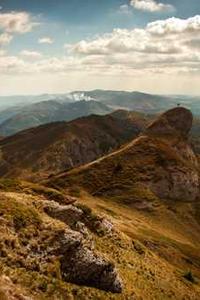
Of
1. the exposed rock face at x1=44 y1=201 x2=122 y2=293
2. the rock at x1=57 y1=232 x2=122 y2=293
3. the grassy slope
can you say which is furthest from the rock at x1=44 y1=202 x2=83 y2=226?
the rock at x1=57 y1=232 x2=122 y2=293

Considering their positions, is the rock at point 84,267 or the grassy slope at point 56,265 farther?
the rock at point 84,267

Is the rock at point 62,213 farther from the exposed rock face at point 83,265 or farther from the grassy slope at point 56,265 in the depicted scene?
Answer: the exposed rock face at point 83,265

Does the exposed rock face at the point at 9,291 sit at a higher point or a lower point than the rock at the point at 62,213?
higher

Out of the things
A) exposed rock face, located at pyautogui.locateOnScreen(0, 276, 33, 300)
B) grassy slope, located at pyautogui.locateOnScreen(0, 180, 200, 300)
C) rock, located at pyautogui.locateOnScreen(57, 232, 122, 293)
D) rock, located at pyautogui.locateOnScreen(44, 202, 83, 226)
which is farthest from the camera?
rock, located at pyautogui.locateOnScreen(44, 202, 83, 226)

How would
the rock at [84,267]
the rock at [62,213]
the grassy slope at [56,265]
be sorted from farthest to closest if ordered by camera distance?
the rock at [62,213]
the rock at [84,267]
the grassy slope at [56,265]

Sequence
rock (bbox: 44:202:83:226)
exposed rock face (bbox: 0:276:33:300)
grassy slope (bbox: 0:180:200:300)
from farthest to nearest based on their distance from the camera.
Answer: rock (bbox: 44:202:83:226) → grassy slope (bbox: 0:180:200:300) → exposed rock face (bbox: 0:276:33:300)

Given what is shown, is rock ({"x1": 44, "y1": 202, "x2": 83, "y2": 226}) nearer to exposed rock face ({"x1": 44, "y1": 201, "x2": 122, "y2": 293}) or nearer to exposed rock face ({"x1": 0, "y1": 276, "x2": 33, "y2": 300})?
exposed rock face ({"x1": 44, "y1": 201, "x2": 122, "y2": 293})

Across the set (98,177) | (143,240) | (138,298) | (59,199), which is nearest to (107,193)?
(98,177)

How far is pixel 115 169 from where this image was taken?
195000 millimetres

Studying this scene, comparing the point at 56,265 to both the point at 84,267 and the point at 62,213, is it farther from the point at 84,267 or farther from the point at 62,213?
the point at 62,213

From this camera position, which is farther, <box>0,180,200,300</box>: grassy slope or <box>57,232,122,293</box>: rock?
<box>57,232,122,293</box>: rock

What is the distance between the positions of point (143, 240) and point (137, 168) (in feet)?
313

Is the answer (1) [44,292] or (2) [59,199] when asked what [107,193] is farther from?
(1) [44,292]

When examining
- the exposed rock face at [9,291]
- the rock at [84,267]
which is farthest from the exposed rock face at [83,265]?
the exposed rock face at [9,291]
